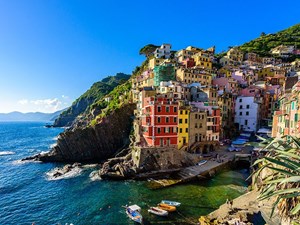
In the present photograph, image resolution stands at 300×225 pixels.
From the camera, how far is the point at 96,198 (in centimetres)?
3203

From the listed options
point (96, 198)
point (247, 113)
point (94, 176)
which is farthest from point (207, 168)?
point (247, 113)

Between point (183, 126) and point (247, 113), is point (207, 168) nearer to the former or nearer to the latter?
point (183, 126)

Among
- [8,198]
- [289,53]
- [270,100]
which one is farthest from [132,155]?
[289,53]

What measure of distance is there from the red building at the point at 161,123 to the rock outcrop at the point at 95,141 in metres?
16.5

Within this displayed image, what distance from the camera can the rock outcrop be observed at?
190 feet

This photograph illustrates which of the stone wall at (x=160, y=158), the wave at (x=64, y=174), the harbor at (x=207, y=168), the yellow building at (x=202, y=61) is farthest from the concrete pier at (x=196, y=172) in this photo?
the yellow building at (x=202, y=61)

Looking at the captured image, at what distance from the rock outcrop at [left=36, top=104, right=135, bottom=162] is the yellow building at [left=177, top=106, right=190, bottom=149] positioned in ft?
60.8

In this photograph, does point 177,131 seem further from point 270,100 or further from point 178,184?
point 270,100

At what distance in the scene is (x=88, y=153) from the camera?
193ft

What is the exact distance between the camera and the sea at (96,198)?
86.6 feet

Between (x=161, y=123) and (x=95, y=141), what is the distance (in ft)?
85.2

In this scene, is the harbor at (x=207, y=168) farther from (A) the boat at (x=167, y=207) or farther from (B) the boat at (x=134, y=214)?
(B) the boat at (x=134, y=214)

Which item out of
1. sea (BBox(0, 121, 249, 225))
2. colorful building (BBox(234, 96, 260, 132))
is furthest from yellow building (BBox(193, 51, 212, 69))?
sea (BBox(0, 121, 249, 225))

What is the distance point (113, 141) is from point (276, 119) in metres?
42.7
